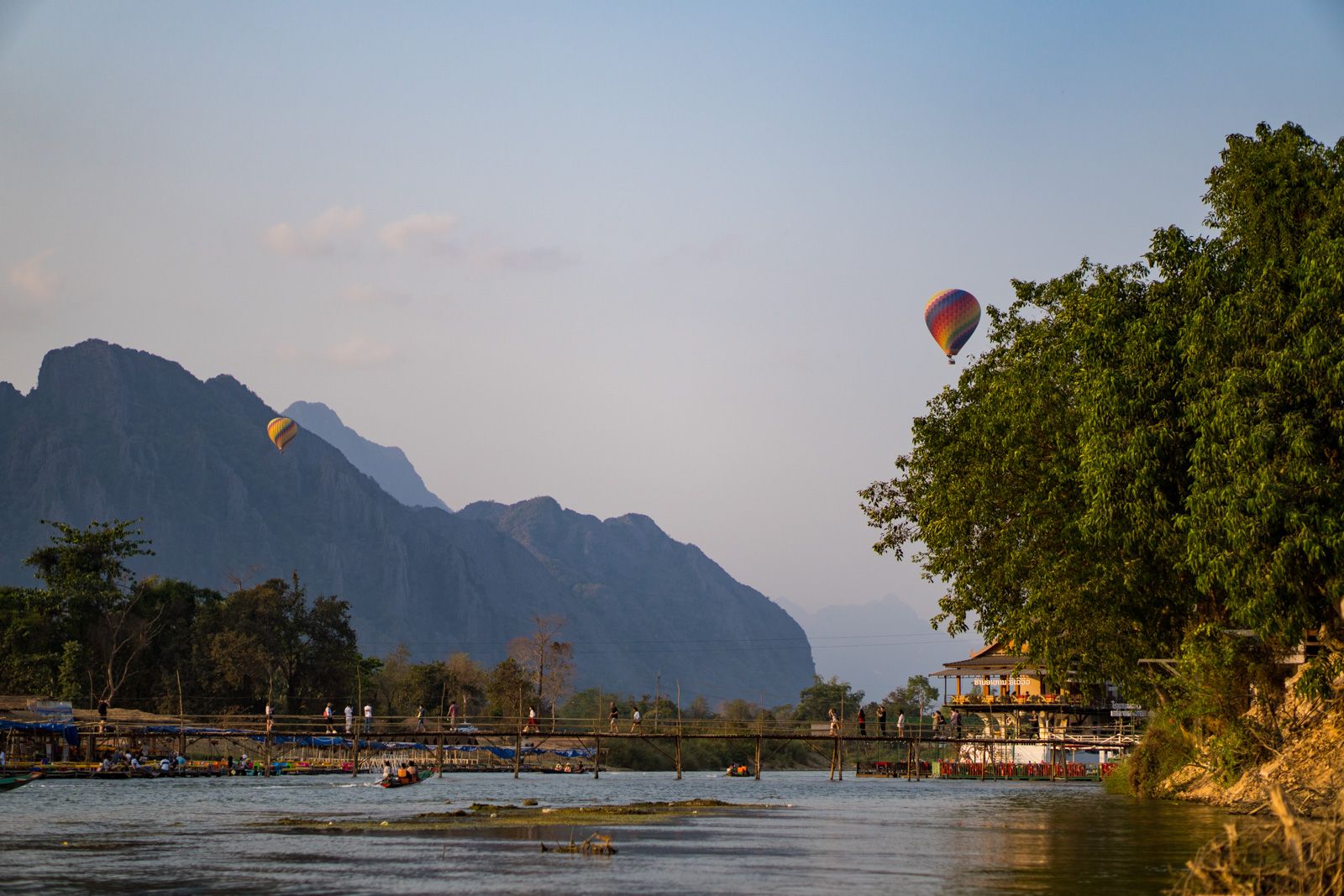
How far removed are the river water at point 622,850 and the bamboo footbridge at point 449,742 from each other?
2090 centimetres

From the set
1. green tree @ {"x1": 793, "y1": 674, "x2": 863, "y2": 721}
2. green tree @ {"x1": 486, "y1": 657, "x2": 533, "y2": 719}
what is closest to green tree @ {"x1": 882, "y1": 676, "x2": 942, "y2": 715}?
green tree @ {"x1": 793, "y1": 674, "x2": 863, "y2": 721}

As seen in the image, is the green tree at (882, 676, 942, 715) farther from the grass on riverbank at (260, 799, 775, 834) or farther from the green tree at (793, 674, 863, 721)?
the grass on riverbank at (260, 799, 775, 834)

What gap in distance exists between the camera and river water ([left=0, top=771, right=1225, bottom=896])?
2242 centimetres

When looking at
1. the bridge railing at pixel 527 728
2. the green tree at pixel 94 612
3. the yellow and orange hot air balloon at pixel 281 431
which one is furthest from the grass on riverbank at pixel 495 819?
the yellow and orange hot air balloon at pixel 281 431

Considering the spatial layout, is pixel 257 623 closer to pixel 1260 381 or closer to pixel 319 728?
pixel 319 728

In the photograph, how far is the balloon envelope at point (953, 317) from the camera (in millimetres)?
67250

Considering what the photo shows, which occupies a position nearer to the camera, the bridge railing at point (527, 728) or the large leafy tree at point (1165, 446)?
the large leafy tree at point (1165, 446)

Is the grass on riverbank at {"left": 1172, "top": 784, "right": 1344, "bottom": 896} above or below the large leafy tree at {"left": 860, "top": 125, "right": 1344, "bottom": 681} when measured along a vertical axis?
below

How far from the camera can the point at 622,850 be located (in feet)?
94.2

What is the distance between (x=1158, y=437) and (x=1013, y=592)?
13.6 meters

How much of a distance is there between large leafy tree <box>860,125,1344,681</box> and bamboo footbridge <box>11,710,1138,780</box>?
28092mm

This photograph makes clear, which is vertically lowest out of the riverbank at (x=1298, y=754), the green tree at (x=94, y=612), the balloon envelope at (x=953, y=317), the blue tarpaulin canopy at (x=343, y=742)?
the blue tarpaulin canopy at (x=343, y=742)

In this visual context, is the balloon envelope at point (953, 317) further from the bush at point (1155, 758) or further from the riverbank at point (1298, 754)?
the riverbank at point (1298, 754)

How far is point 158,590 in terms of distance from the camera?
107 metres
